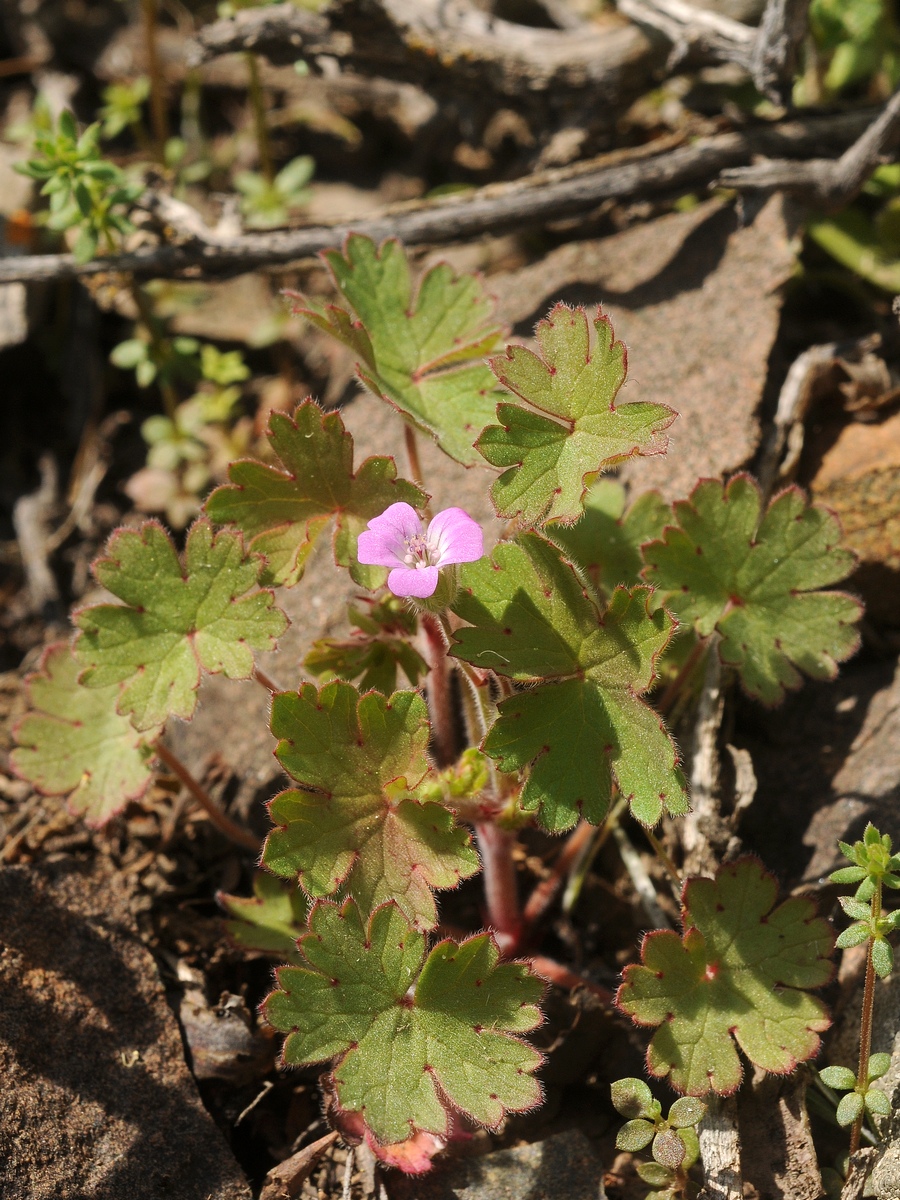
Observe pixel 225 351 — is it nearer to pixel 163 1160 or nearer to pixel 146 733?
pixel 146 733

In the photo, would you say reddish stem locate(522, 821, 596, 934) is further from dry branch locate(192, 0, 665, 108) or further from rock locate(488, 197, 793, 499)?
dry branch locate(192, 0, 665, 108)

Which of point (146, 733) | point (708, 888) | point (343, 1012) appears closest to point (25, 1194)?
point (343, 1012)

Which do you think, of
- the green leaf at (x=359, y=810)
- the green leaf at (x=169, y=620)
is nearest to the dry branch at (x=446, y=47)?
the green leaf at (x=169, y=620)

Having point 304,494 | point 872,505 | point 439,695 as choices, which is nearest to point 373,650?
point 439,695

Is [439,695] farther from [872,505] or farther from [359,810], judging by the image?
[872,505]

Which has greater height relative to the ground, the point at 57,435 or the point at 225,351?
the point at 225,351

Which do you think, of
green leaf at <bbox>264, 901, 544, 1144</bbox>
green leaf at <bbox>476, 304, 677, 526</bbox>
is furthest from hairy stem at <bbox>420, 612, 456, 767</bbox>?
green leaf at <bbox>264, 901, 544, 1144</bbox>
